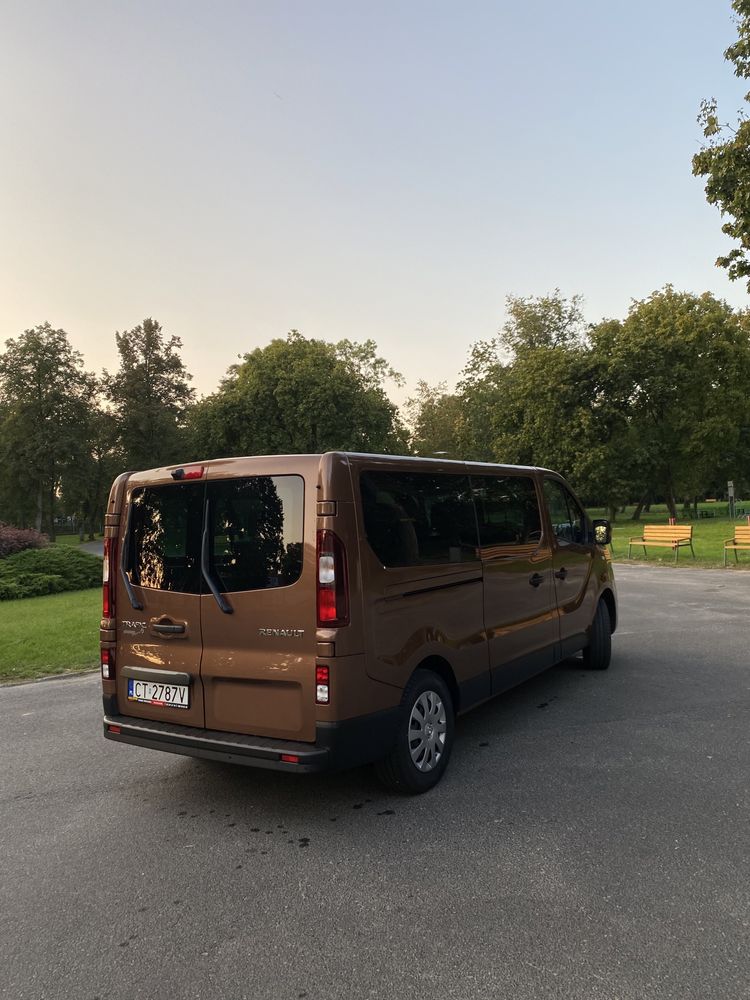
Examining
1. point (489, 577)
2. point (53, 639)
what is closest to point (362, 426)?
point (53, 639)

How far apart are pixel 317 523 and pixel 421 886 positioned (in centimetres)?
177

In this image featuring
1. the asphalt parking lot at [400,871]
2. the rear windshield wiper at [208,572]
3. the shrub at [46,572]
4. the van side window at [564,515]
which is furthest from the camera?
the shrub at [46,572]

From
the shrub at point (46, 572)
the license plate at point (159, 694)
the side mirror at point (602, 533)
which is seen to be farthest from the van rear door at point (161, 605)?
the shrub at point (46, 572)

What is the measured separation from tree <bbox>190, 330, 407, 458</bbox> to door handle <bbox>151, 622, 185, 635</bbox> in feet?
132

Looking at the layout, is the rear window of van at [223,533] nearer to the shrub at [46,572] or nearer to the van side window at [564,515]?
the van side window at [564,515]

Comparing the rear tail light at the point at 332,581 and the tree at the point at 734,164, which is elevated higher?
the tree at the point at 734,164

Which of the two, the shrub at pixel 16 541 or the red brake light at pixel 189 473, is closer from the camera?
the red brake light at pixel 189 473

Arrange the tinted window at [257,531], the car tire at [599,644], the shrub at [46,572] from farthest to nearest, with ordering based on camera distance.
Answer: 1. the shrub at [46,572]
2. the car tire at [599,644]
3. the tinted window at [257,531]

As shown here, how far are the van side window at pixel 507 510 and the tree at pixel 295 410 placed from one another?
38728 millimetres

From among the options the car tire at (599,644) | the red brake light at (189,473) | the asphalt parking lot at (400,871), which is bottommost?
the asphalt parking lot at (400,871)

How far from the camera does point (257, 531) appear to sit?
12.5 ft

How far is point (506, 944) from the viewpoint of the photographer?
259 cm

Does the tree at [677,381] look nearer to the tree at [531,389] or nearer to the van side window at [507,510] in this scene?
the tree at [531,389]

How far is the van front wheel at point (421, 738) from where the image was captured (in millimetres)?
3902
